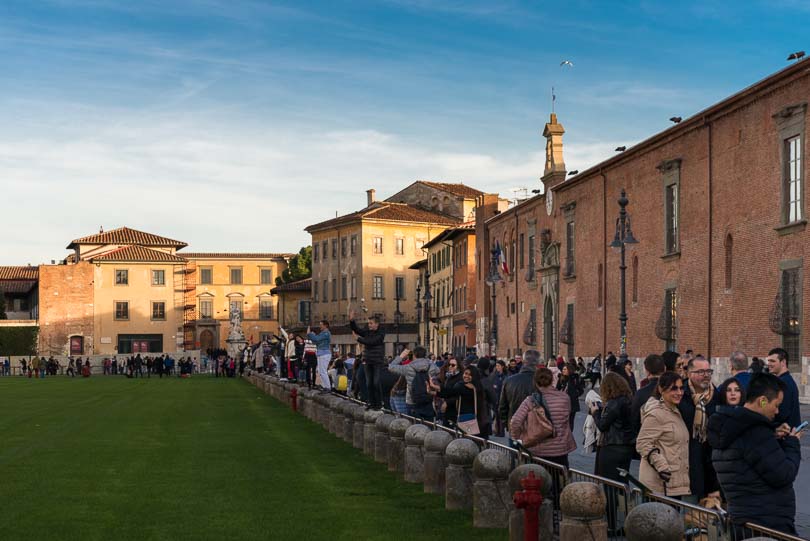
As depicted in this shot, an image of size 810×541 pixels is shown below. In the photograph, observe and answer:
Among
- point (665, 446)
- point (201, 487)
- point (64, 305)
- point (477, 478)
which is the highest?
point (64, 305)

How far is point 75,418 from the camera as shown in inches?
1171

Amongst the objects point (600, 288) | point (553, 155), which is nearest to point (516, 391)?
point (600, 288)

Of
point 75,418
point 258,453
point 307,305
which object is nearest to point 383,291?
point 307,305

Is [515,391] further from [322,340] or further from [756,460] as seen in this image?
[322,340]

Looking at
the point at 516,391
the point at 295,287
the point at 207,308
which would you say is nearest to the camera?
the point at 516,391

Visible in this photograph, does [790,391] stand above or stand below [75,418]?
above

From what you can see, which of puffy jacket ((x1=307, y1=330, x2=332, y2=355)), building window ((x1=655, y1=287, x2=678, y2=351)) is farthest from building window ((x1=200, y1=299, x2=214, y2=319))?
puffy jacket ((x1=307, y1=330, x2=332, y2=355))

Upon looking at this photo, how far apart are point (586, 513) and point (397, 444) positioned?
28.3 feet

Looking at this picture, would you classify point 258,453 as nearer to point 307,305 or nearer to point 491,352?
point 491,352

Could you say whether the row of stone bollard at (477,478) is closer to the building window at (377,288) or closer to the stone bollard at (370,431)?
the stone bollard at (370,431)

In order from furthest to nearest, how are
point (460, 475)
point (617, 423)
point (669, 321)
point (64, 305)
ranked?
point (64, 305), point (669, 321), point (460, 475), point (617, 423)

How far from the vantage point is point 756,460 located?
305 inches

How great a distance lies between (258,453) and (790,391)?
10962 millimetres

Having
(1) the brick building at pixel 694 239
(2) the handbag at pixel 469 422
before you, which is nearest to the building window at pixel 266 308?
(1) the brick building at pixel 694 239
